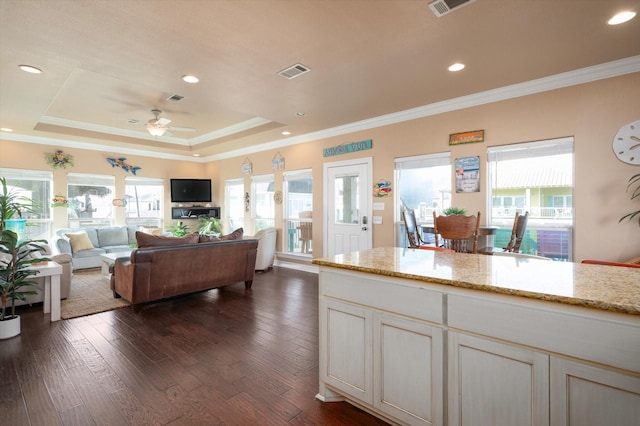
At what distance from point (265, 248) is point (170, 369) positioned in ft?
12.5

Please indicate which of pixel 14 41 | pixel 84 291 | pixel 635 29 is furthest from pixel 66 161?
pixel 635 29

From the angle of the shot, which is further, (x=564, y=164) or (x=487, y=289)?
(x=564, y=164)

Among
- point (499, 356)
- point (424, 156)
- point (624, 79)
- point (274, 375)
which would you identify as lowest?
point (274, 375)

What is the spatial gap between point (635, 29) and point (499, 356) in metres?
3.08

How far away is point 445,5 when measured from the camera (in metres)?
2.22

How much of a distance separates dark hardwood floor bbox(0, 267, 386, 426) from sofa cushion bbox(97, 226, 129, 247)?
3208 mm

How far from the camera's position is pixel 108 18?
7.80ft

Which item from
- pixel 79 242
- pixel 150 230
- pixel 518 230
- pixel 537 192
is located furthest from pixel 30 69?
pixel 537 192

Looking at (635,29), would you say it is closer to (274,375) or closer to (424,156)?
(424,156)

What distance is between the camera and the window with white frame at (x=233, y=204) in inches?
317

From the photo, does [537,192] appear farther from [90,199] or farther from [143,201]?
[90,199]

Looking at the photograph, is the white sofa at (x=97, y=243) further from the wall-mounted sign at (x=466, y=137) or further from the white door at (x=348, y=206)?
the wall-mounted sign at (x=466, y=137)

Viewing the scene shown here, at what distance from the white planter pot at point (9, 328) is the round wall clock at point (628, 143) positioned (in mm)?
6277

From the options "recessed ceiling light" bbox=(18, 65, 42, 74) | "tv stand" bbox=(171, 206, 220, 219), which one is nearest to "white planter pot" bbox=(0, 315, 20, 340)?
"recessed ceiling light" bbox=(18, 65, 42, 74)
